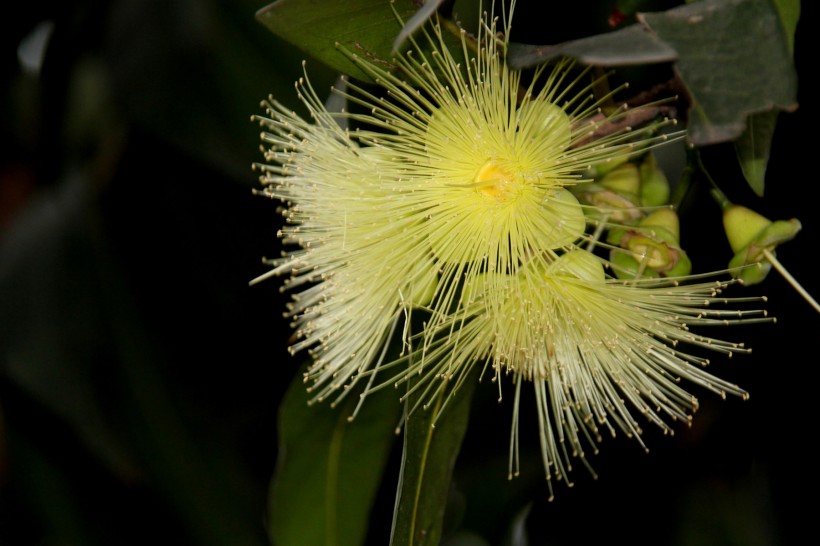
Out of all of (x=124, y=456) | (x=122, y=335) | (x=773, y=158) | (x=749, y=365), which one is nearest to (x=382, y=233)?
(x=773, y=158)

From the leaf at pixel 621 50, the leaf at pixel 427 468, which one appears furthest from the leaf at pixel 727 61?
the leaf at pixel 427 468

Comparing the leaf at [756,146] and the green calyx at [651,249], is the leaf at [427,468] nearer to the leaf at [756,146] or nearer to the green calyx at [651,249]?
the green calyx at [651,249]

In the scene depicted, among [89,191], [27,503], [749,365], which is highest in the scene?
Answer: [89,191]

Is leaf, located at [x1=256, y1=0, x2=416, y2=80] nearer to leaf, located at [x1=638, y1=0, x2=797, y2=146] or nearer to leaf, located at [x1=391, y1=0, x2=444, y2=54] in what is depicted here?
leaf, located at [x1=391, y1=0, x2=444, y2=54]

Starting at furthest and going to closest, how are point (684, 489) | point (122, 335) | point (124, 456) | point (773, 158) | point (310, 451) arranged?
point (122, 335), point (124, 456), point (684, 489), point (310, 451), point (773, 158)

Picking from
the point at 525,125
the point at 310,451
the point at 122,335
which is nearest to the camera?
the point at 525,125

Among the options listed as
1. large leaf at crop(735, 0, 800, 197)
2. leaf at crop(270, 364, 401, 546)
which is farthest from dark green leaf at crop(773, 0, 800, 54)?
leaf at crop(270, 364, 401, 546)

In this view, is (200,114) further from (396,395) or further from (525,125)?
(525,125)

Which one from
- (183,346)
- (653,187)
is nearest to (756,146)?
(653,187)
